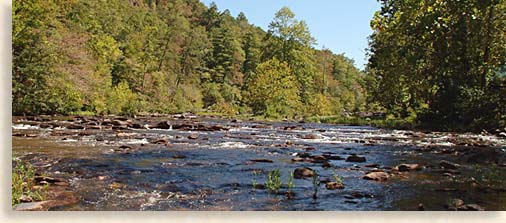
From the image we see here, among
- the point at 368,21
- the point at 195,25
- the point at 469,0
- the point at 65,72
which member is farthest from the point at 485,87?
the point at 195,25

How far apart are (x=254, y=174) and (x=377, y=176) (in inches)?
54.0

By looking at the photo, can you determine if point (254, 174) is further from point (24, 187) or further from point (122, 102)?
point (122, 102)

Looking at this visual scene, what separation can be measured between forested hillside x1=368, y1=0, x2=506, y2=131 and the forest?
0.03 meters

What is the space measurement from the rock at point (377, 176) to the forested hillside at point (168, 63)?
2787mm

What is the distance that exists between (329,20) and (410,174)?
2.16 m

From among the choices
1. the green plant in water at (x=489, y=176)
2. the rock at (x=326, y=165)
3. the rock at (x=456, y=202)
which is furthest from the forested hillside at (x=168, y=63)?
the rock at (x=456, y=202)

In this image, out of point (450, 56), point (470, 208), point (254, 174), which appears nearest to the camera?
point (470, 208)

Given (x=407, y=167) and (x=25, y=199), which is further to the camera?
(x=407, y=167)

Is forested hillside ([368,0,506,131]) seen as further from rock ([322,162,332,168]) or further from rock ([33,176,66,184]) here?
rock ([33,176,66,184])

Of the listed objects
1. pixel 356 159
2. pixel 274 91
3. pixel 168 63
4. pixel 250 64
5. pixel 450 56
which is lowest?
pixel 356 159

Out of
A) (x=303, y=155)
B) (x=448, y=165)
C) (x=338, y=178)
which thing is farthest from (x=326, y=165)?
(x=448, y=165)

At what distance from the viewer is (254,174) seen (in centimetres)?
538

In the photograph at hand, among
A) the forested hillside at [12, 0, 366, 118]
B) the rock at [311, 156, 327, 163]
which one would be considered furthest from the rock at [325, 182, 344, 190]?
the forested hillside at [12, 0, 366, 118]

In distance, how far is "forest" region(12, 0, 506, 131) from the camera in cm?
822
